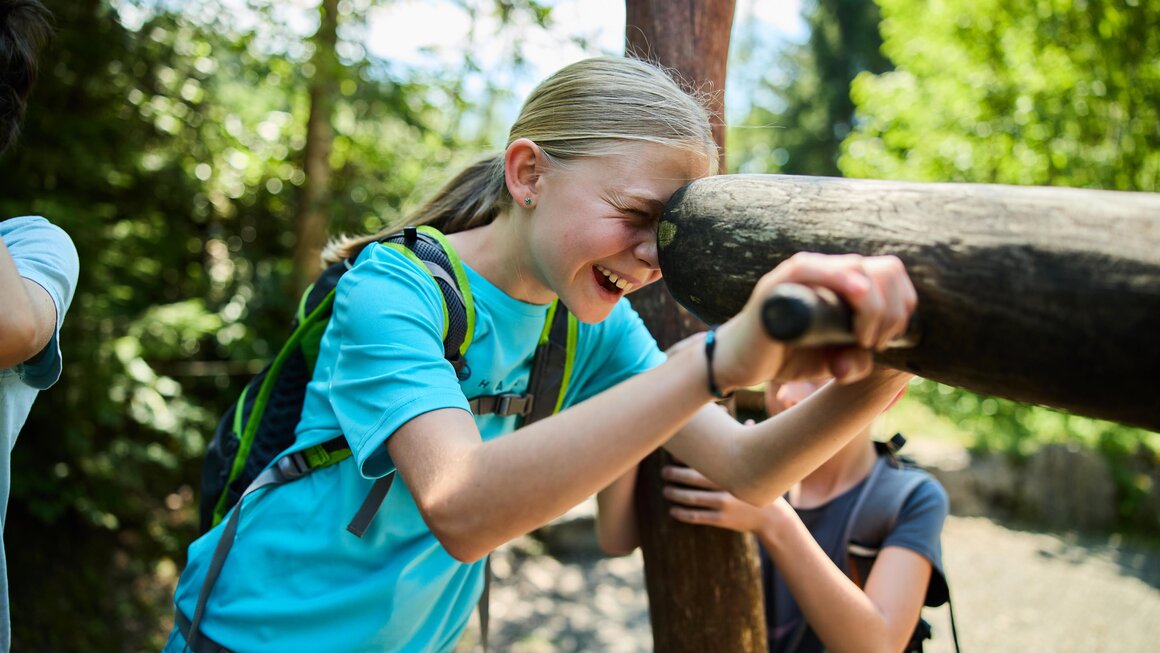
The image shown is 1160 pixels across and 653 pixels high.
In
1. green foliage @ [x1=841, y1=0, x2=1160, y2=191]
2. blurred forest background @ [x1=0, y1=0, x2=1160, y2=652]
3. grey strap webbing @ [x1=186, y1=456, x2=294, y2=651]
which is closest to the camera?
grey strap webbing @ [x1=186, y1=456, x2=294, y2=651]

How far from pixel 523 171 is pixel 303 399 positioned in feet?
2.27

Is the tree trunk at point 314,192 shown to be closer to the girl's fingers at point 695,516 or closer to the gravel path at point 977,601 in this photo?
the gravel path at point 977,601

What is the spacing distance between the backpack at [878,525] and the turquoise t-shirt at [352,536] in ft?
3.43

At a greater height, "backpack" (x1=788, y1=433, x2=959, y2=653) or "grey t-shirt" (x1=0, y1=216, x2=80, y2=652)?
"grey t-shirt" (x1=0, y1=216, x2=80, y2=652)

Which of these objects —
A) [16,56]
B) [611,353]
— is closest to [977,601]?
[611,353]

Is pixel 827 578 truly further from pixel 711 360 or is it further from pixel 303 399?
pixel 303 399

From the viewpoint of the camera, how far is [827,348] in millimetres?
1059

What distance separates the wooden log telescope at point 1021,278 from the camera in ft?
3.07

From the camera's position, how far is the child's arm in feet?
6.29

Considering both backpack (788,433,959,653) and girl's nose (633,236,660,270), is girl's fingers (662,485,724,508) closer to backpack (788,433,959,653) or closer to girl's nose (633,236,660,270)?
backpack (788,433,959,653)

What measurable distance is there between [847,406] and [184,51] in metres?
5.17

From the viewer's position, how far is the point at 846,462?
2381 millimetres

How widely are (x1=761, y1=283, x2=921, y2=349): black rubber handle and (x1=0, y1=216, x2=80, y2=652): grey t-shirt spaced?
1306 millimetres

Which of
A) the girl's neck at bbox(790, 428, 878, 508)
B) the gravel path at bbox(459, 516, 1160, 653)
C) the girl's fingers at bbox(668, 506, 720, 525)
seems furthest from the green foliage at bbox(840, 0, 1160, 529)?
the girl's fingers at bbox(668, 506, 720, 525)
